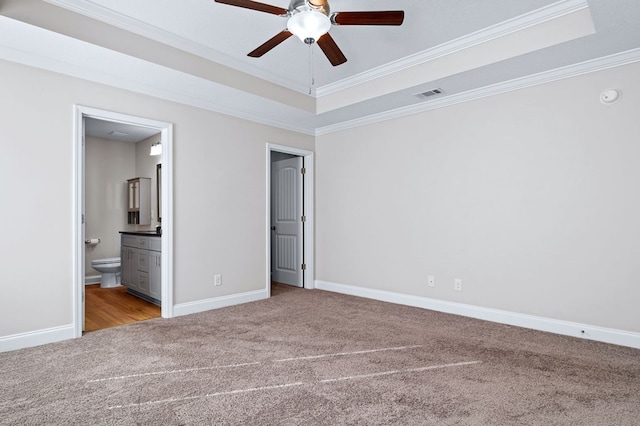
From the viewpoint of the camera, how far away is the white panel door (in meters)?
5.61

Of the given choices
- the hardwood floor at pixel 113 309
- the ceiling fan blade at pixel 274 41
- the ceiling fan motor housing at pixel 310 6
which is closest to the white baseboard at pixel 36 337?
the hardwood floor at pixel 113 309

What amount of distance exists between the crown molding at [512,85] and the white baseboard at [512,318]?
2.26 meters

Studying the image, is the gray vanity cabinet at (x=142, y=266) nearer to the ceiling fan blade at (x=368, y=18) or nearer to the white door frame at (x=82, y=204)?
the white door frame at (x=82, y=204)

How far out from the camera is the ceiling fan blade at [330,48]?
257cm

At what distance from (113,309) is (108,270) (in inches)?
61.4

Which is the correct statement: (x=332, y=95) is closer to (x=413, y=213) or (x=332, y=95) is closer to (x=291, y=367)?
(x=413, y=213)

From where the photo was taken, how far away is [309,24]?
7.49 ft

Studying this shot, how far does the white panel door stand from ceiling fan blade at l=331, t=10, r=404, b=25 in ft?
10.7

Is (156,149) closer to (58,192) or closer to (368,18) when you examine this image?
(58,192)

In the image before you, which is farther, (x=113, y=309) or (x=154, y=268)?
(x=154, y=268)

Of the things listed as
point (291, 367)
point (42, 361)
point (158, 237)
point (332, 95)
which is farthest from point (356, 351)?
point (332, 95)

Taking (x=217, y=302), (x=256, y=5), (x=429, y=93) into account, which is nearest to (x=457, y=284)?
(x=429, y=93)

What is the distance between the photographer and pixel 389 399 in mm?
2145

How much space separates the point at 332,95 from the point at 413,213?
1786 mm
